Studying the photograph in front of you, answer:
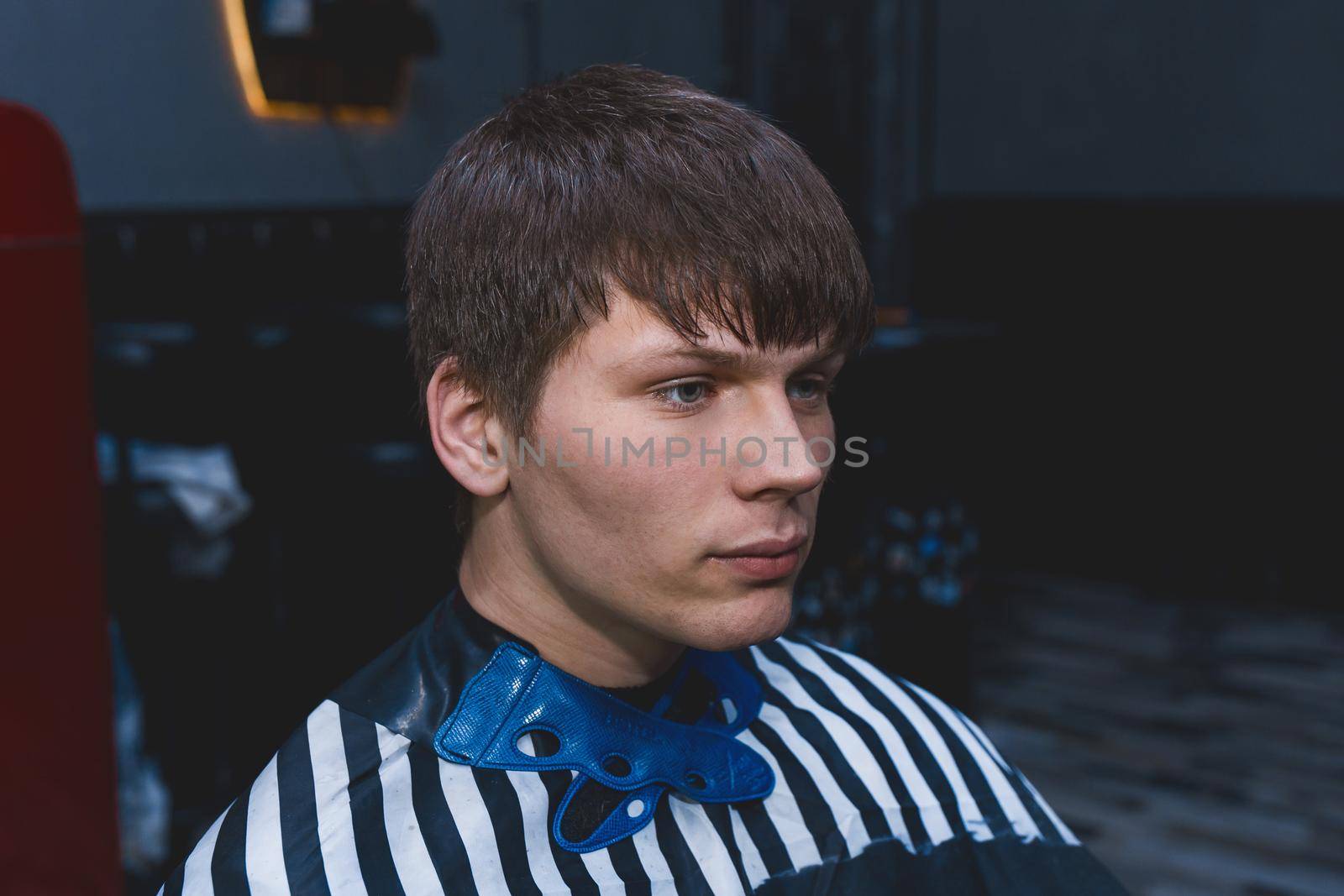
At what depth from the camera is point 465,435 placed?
1.01m

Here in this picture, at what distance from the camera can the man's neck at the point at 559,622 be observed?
1.01 metres

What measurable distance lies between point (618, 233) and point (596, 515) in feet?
0.69

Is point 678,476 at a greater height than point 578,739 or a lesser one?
greater

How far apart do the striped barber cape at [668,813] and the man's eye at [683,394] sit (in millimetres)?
254

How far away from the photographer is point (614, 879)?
95 cm

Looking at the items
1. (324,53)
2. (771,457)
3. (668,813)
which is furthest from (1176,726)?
(324,53)

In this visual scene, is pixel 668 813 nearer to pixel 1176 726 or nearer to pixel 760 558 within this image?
pixel 760 558

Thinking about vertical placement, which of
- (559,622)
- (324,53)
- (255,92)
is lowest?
(559,622)

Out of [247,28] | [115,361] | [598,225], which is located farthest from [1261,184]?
[598,225]

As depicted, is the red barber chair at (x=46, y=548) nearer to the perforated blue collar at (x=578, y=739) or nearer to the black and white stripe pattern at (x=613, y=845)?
the black and white stripe pattern at (x=613, y=845)

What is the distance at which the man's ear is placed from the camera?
3.28ft

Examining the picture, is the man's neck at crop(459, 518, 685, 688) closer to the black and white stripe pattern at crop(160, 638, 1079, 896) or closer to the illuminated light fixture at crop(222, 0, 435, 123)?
the black and white stripe pattern at crop(160, 638, 1079, 896)

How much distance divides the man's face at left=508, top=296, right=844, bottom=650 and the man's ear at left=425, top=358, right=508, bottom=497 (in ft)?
0.20

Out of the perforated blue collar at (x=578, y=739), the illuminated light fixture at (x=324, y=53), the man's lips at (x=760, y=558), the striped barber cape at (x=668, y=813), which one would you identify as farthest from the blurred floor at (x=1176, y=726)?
the illuminated light fixture at (x=324, y=53)
